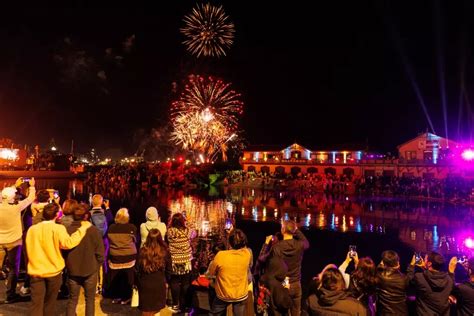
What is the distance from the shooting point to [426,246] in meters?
16.8

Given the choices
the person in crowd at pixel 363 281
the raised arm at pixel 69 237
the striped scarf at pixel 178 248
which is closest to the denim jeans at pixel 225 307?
the striped scarf at pixel 178 248

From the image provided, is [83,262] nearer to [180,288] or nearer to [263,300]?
[180,288]

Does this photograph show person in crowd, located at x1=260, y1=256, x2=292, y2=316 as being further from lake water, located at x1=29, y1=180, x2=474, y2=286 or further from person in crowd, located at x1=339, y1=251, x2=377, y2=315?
lake water, located at x1=29, y1=180, x2=474, y2=286

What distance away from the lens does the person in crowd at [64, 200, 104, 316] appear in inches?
207

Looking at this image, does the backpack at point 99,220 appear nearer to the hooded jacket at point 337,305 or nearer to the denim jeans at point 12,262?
the denim jeans at point 12,262

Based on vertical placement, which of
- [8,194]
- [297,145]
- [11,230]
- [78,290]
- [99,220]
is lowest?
[78,290]

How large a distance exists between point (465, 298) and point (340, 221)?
19.0 meters

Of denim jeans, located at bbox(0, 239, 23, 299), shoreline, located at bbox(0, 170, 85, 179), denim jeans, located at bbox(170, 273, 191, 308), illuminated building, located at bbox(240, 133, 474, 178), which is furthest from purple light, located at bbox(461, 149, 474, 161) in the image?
shoreline, located at bbox(0, 170, 85, 179)

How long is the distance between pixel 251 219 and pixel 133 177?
1135 inches

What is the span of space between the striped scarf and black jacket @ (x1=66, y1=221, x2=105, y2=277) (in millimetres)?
1243

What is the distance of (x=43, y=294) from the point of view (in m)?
5.10

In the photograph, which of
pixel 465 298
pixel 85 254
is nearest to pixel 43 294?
pixel 85 254

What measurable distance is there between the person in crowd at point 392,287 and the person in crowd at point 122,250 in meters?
4.16

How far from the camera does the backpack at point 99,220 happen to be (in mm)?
7016
